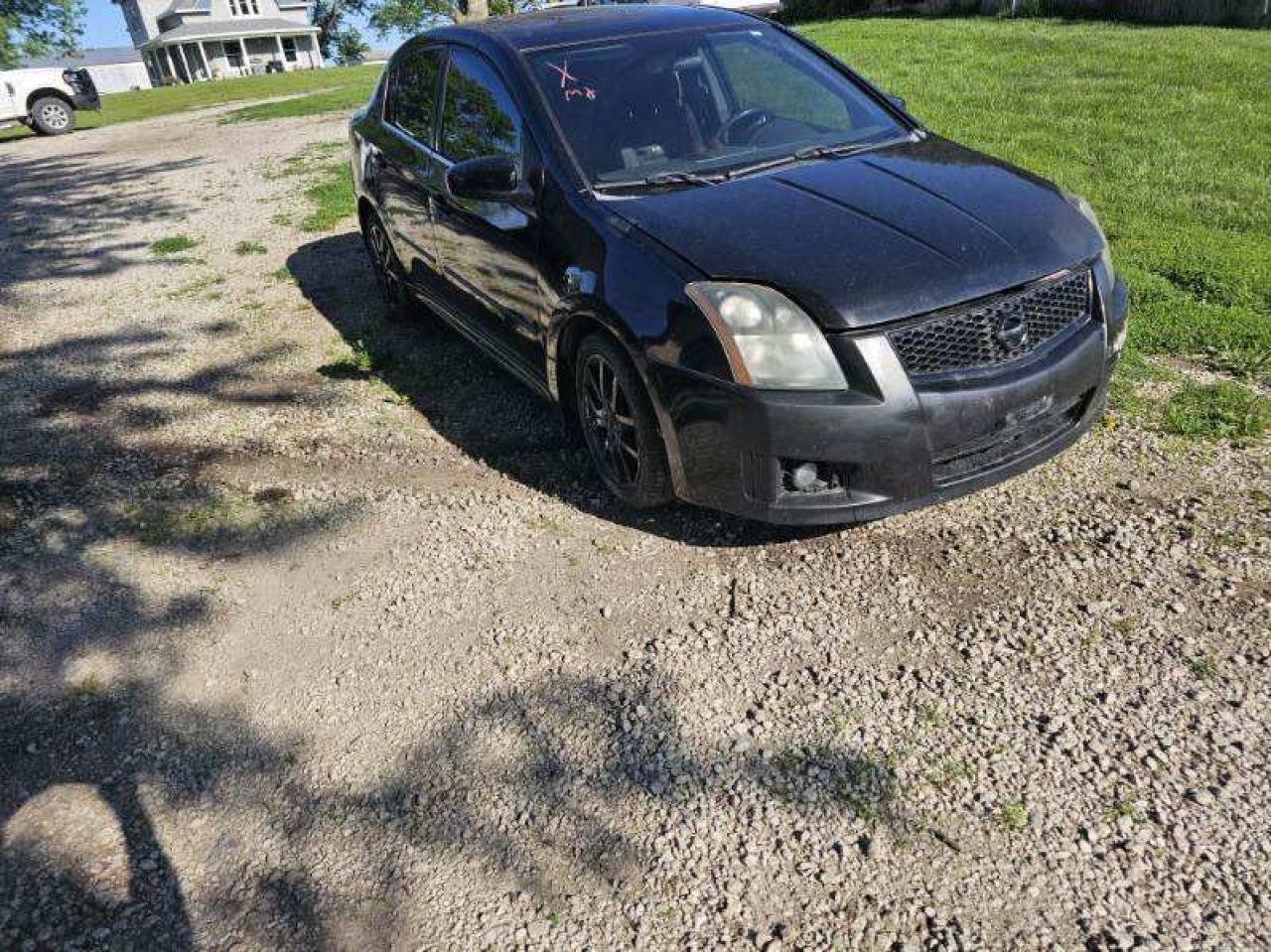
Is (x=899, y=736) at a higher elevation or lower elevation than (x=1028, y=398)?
lower

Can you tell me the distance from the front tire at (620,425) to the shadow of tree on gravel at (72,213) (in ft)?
19.5

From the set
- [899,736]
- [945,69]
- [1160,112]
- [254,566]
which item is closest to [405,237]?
[254,566]

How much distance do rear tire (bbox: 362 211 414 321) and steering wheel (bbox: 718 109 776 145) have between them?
7.73 feet

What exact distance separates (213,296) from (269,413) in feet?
8.27

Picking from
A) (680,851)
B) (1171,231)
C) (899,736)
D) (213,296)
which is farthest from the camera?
(213,296)

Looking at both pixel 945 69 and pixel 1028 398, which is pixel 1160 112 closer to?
pixel 945 69

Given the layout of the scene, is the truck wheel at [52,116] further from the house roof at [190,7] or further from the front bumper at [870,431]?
the house roof at [190,7]

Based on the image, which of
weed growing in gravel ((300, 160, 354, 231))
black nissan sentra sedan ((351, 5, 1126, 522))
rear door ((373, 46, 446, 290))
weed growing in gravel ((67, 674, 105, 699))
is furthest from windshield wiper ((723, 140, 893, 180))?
weed growing in gravel ((300, 160, 354, 231))

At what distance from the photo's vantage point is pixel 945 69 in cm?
1240

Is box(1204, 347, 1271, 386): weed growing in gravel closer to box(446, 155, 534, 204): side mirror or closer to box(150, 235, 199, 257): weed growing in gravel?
box(446, 155, 534, 204): side mirror

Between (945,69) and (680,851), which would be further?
(945,69)

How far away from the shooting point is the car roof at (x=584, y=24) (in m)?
4.20

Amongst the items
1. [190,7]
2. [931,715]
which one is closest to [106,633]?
[931,715]

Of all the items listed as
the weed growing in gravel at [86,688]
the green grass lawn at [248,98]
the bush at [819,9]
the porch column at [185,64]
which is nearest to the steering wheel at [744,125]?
the weed growing in gravel at [86,688]
